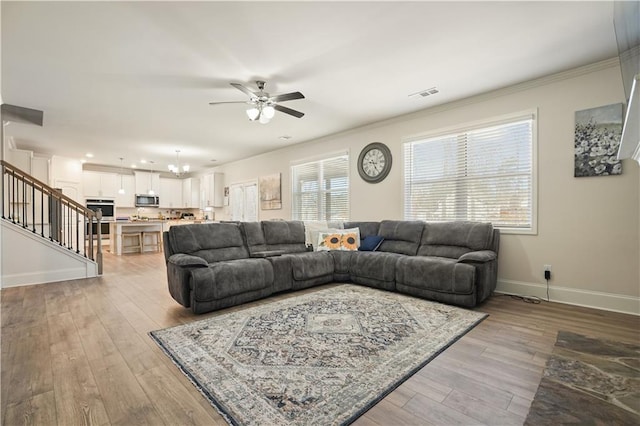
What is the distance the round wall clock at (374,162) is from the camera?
495cm

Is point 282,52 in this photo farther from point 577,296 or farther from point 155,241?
point 155,241

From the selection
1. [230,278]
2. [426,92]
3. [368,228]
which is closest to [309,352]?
[230,278]

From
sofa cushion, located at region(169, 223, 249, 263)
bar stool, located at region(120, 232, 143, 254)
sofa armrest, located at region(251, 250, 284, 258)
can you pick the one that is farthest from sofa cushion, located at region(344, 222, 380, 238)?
bar stool, located at region(120, 232, 143, 254)

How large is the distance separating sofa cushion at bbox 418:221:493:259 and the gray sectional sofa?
0.01m

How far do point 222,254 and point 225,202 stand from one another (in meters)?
5.71

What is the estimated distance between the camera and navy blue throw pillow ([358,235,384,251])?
4.43 m

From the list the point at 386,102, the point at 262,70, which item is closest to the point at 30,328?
the point at 262,70

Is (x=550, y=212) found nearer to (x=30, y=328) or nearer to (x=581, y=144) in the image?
(x=581, y=144)

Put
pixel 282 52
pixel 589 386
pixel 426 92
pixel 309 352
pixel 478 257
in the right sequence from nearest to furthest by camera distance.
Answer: pixel 589 386, pixel 309 352, pixel 282 52, pixel 478 257, pixel 426 92

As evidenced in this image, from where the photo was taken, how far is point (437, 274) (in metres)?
3.22

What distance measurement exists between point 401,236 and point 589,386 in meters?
2.72

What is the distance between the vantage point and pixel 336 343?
226cm

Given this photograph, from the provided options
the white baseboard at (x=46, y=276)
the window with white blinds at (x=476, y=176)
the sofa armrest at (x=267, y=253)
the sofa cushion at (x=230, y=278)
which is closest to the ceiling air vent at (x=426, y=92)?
the window with white blinds at (x=476, y=176)

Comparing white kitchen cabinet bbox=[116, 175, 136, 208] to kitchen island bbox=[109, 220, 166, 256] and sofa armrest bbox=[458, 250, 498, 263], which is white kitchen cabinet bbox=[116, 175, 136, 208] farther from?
sofa armrest bbox=[458, 250, 498, 263]
